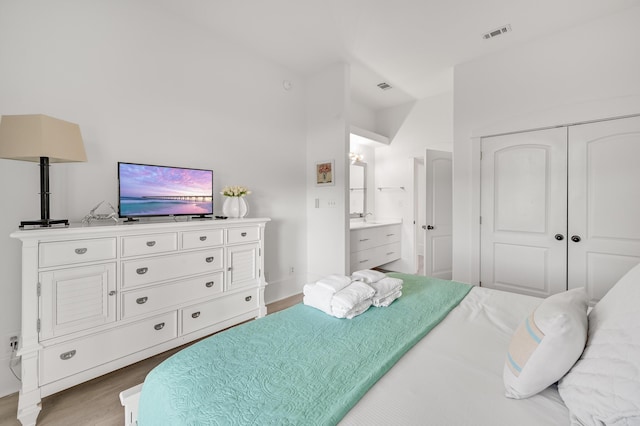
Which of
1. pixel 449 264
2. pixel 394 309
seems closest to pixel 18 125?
pixel 394 309

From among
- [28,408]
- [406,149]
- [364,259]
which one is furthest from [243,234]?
[406,149]

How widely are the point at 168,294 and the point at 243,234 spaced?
2.62ft

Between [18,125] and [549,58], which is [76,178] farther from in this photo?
[549,58]

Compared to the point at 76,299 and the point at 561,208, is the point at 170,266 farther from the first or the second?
the point at 561,208

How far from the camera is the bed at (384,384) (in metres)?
0.75

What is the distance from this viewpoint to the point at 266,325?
132 cm

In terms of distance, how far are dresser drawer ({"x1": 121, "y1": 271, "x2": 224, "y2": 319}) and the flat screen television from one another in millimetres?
627

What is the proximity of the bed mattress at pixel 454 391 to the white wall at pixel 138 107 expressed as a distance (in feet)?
8.00

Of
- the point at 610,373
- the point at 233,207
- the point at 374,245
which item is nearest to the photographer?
the point at 610,373

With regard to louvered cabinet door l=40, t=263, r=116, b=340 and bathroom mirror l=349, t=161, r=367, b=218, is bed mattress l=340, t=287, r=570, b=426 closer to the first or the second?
louvered cabinet door l=40, t=263, r=116, b=340

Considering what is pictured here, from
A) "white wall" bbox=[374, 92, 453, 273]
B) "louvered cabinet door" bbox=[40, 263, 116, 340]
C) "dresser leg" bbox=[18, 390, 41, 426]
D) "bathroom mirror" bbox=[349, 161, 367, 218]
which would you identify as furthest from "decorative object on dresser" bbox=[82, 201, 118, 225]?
"white wall" bbox=[374, 92, 453, 273]

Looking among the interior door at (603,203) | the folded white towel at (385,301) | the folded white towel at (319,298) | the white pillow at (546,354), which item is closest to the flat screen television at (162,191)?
the folded white towel at (319,298)

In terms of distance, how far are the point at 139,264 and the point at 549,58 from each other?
4207mm

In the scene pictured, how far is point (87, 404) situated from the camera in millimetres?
1696
